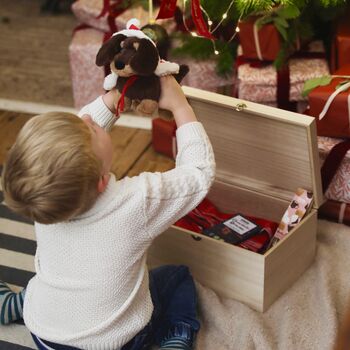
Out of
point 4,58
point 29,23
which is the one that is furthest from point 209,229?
point 29,23

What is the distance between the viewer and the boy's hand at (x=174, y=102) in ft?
3.57

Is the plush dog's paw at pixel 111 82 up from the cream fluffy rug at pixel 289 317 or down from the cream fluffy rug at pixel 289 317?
up

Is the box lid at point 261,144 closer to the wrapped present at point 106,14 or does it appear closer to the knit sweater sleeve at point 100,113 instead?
the knit sweater sleeve at point 100,113

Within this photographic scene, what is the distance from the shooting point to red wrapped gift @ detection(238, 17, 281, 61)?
1522 mm

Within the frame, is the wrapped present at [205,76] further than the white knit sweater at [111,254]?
Yes

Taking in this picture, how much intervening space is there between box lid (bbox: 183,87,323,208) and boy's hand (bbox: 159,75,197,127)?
0.16 metres

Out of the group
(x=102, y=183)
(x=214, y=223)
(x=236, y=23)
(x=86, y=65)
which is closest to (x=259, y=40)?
(x=236, y=23)

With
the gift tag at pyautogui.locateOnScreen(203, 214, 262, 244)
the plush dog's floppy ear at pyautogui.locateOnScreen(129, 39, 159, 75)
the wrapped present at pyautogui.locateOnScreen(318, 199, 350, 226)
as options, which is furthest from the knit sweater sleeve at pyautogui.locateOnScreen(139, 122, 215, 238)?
the wrapped present at pyautogui.locateOnScreen(318, 199, 350, 226)

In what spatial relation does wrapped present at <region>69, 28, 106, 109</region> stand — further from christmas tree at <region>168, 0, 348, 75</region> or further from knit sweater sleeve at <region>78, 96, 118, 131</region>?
knit sweater sleeve at <region>78, 96, 118, 131</region>

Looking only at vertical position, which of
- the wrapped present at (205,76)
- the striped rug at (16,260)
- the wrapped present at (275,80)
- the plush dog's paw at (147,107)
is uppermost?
the plush dog's paw at (147,107)

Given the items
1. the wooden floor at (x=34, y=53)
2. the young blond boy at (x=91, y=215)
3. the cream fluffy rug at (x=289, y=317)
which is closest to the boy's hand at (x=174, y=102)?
the young blond boy at (x=91, y=215)

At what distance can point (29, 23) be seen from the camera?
106 inches

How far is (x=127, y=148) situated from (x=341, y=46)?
2.07 ft

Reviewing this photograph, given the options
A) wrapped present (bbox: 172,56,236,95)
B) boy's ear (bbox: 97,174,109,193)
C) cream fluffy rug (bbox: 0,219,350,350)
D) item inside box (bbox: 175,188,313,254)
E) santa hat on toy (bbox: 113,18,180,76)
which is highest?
santa hat on toy (bbox: 113,18,180,76)
